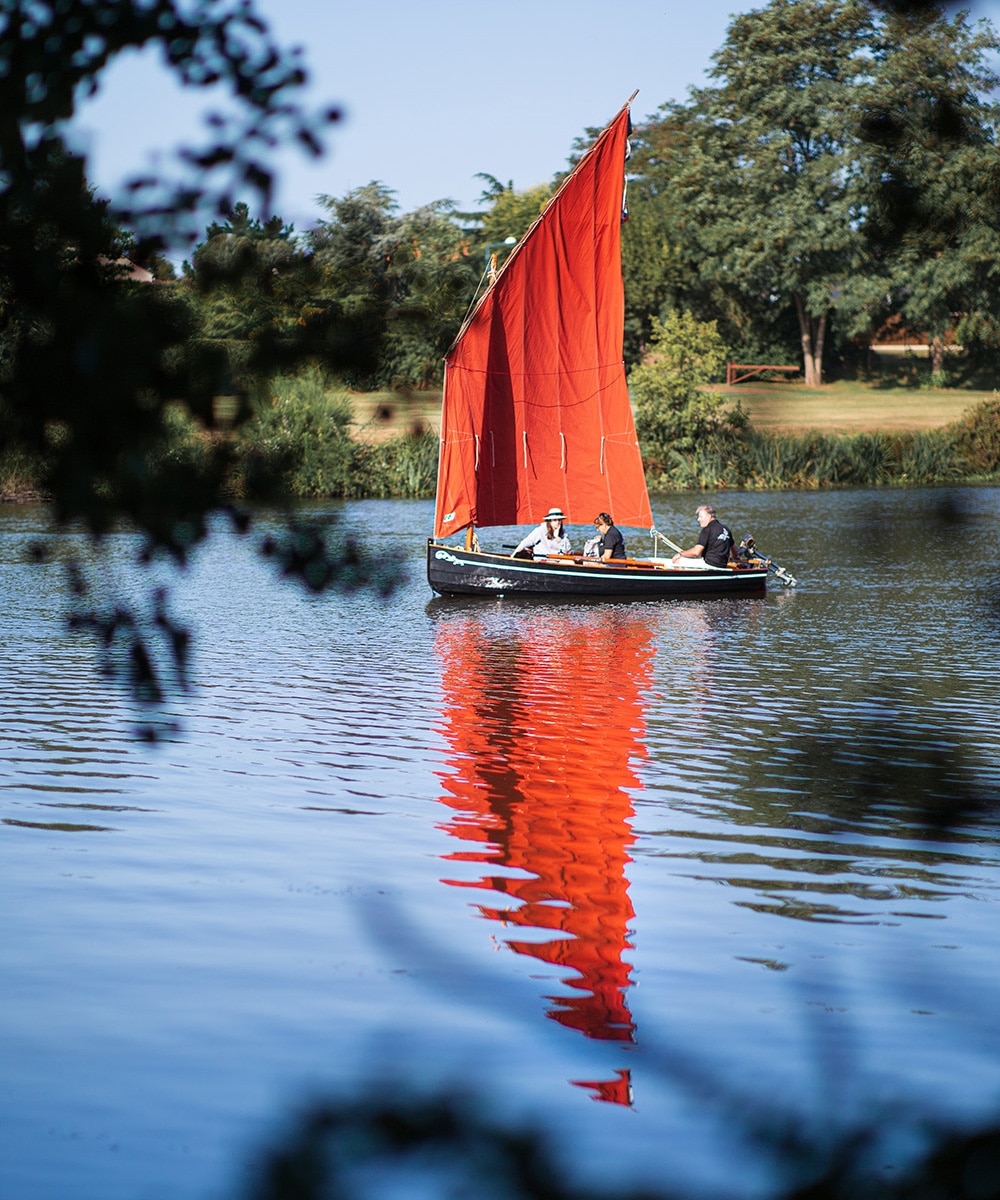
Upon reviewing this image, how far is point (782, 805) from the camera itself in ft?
34.9

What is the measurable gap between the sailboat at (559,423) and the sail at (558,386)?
0.02 m

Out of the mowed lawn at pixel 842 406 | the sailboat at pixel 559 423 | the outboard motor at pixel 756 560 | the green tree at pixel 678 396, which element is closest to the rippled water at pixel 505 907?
the sailboat at pixel 559 423

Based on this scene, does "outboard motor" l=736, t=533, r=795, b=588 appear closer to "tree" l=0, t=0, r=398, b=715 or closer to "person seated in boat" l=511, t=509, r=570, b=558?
"person seated in boat" l=511, t=509, r=570, b=558

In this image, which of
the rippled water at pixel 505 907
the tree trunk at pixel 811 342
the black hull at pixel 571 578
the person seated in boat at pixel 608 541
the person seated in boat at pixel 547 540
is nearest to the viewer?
the rippled water at pixel 505 907

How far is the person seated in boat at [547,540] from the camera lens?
2583cm

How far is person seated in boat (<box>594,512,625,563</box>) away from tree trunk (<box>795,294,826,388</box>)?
174 ft

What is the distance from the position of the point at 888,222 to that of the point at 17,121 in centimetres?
147

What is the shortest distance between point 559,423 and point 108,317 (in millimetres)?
25679

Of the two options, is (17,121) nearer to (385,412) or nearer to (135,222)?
(135,222)

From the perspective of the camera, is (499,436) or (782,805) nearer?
(782,805)

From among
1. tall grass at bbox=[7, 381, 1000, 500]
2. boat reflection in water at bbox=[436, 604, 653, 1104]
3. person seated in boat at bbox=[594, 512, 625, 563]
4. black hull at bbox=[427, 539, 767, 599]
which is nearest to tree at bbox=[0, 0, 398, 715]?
tall grass at bbox=[7, 381, 1000, 500]

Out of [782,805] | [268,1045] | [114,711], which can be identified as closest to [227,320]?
[268,1045]

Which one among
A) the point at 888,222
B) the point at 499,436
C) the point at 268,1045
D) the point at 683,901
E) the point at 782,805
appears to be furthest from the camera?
the point at 499,436

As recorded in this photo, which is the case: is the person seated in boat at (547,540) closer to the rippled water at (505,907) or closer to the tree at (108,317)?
the rippled water at (505,907)
